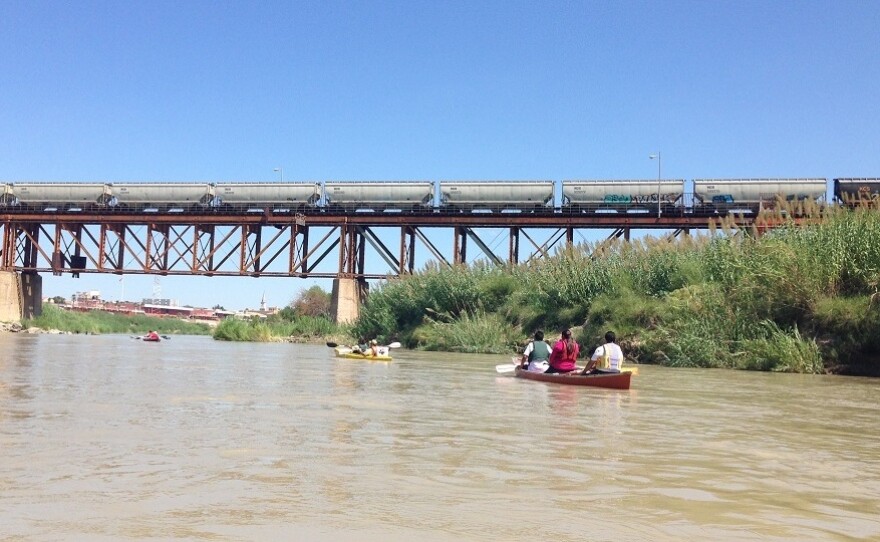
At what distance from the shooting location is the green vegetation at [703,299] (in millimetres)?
18328

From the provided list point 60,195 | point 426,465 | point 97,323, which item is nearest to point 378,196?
point 60,195

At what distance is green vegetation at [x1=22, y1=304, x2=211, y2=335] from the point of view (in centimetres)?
4934

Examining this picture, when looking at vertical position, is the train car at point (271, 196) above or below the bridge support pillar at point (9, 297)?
above

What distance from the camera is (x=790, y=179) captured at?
38594 mm

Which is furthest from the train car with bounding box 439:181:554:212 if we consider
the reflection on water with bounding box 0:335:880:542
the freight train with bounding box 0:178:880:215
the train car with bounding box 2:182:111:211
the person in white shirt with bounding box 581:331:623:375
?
the reflection on water with bounding box 0:335:880:542

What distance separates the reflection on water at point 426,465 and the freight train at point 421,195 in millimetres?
28183

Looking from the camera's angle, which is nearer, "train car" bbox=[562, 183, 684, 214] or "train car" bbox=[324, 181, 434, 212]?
"train car" bbox=[562, 183, 684, 214]

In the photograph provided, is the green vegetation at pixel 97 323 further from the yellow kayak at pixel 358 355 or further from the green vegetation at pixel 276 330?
the yellow kayak at pixel 358 355

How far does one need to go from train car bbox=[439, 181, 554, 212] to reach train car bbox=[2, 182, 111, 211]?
19333mm

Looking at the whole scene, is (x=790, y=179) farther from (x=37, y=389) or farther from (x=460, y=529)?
(x=460, y=529)

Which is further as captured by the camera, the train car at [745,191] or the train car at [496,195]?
the train car at [496,195]

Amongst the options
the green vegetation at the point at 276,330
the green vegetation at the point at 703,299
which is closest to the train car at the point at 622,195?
the green vegetation at the point at 703,299

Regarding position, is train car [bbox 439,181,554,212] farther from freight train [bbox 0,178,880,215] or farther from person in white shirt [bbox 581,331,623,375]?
person in white shirt [bbox 581,331,623,375]

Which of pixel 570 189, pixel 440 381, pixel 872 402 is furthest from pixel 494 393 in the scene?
pixel 570 189
